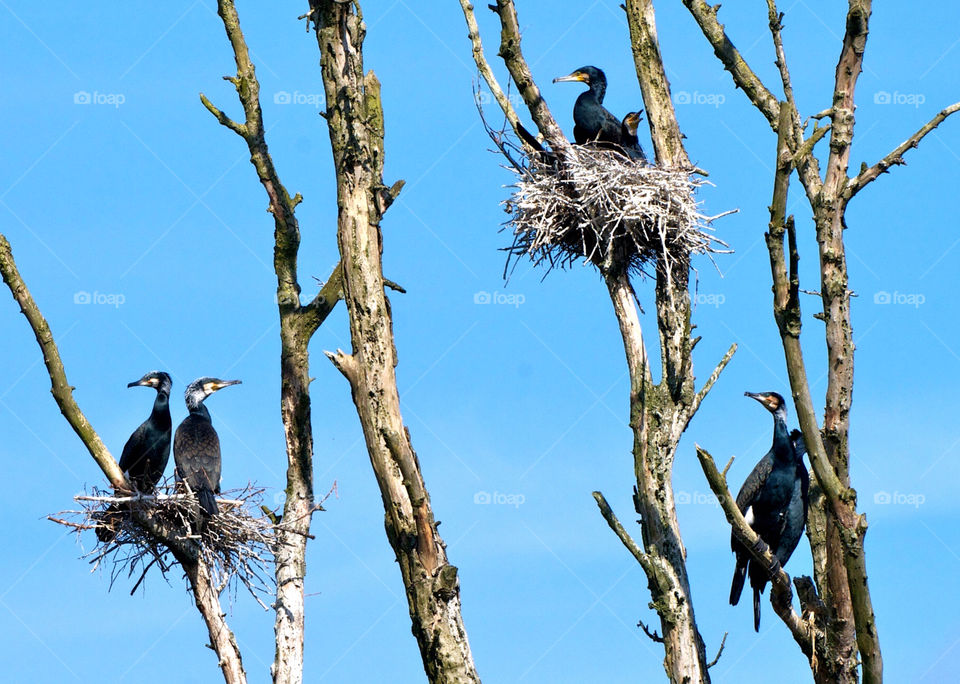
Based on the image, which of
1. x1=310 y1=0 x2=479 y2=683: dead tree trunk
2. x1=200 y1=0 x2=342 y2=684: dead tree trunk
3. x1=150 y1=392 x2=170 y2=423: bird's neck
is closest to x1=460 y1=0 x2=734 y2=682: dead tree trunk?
x1=310 y1=0 x2=479 y2=683: dead tree trunk

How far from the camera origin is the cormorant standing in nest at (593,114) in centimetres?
938

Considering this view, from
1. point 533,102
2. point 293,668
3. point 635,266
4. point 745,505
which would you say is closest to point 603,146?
point 533,102

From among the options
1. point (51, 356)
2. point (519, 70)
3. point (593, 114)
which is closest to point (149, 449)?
point (51, 356)

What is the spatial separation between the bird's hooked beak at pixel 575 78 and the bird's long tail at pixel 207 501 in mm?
4836

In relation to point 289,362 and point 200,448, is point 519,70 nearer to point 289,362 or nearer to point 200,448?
point 289,362

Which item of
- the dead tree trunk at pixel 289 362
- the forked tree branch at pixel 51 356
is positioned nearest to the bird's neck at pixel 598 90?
the dead tree trunk at pixel 289 362

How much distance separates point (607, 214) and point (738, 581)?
275cm

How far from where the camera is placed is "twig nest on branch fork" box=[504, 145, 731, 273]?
8109mm

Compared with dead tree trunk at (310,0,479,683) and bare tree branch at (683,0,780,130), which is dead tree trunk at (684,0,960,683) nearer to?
bare tree branch at (683,0,780,130)

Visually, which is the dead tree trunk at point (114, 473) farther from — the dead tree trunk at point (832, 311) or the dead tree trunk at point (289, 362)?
the dead tree trunk at point (832, 311)

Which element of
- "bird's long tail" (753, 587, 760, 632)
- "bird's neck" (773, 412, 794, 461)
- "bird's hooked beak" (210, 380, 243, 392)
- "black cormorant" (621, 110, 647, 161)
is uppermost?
"black cormorant" (621, 110, 647, 161)

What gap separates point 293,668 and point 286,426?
197cm

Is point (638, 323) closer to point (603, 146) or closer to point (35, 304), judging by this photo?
point (603, 146)

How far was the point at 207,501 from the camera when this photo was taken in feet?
27.7
